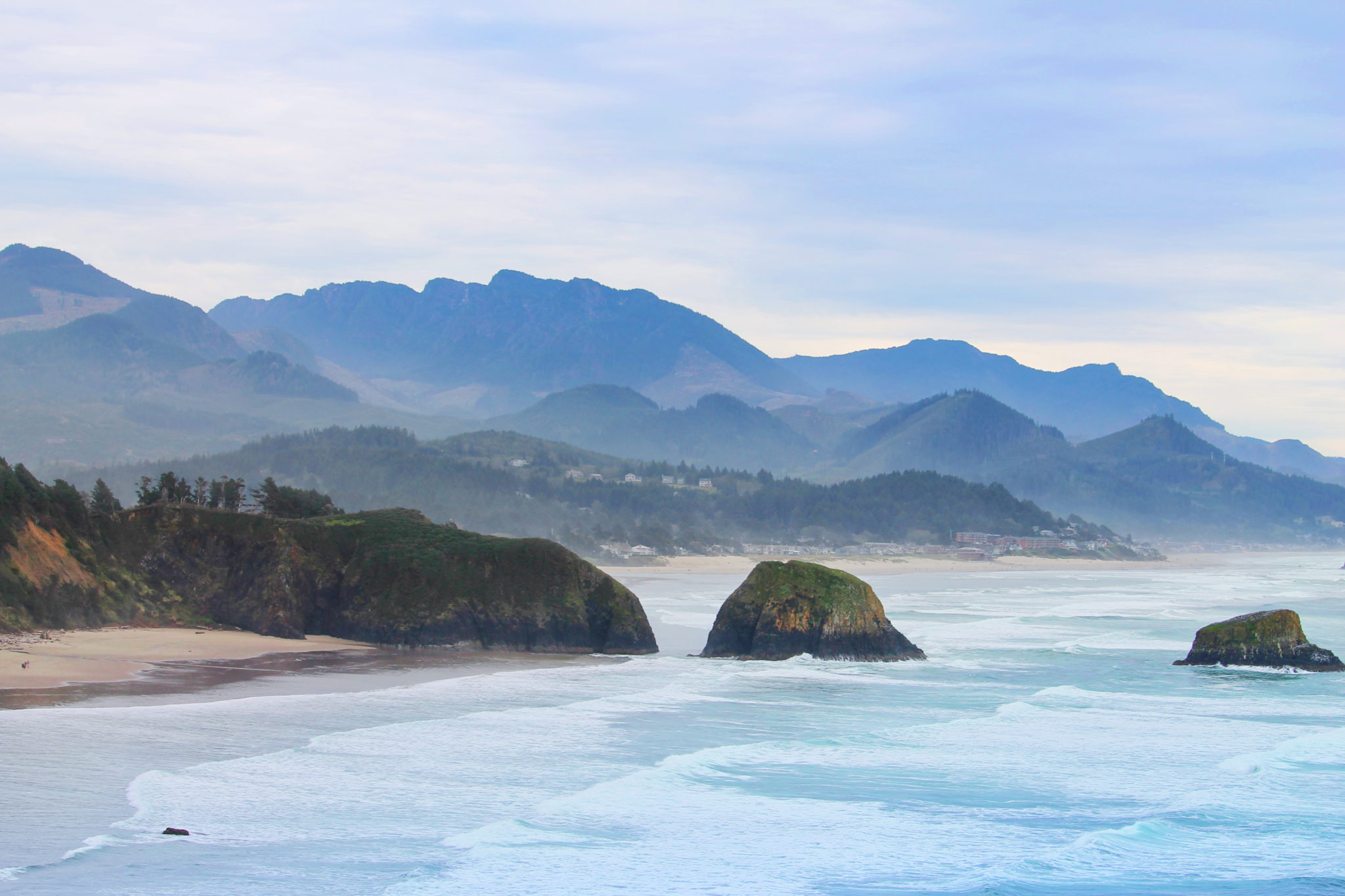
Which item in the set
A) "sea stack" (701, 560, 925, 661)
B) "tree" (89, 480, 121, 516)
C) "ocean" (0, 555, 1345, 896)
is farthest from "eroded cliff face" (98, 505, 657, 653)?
"ocean" (0, 555, 1345, 896)

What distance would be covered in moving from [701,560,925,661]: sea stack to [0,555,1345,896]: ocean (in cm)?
332

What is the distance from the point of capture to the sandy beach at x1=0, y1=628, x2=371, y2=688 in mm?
24969

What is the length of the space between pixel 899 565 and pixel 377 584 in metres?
109

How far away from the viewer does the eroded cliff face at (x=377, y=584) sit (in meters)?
35.3

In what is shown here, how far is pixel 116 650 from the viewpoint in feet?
96.6

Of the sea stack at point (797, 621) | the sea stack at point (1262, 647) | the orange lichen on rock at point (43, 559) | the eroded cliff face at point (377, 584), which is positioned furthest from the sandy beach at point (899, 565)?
the orange lichen on rock at point (43, 559)

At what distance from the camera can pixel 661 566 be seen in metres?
121

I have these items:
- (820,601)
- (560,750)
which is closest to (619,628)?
(820,601)

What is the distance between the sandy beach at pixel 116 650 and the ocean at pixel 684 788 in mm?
3550

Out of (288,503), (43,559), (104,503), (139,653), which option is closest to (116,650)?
(139,653)

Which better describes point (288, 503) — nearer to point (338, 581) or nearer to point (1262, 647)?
point (338, 581)

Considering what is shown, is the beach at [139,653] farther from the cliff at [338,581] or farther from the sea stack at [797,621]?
the sea stack at [797,621]

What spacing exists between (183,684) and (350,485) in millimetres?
166421

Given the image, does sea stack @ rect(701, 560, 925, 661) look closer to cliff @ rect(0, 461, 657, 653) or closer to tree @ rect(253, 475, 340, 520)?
cliff @ rect(0, 461, 657, 653)
